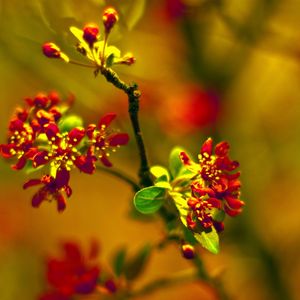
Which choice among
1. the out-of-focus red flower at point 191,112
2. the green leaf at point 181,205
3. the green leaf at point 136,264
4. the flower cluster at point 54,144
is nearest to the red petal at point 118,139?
the flower cluster at point 54,144

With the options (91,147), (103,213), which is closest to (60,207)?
(91,147)

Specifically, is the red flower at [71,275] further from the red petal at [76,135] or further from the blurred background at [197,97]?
the red petal at [76,135]

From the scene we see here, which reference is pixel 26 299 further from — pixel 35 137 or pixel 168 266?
pixel 35 137

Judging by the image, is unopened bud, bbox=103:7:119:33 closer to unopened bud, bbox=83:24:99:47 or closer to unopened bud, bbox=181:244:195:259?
unopened bud, bbox=83:24:99:47

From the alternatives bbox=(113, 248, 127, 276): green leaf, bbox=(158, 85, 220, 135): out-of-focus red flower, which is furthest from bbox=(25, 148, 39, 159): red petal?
bbox=(158, 85, 220, 135): out-of-focus red flower

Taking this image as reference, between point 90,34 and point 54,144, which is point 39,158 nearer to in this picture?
point 54,144

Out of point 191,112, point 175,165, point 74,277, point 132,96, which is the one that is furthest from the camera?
point 191,112

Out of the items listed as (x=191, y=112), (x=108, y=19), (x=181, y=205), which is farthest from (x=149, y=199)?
(x=191, y=112)
